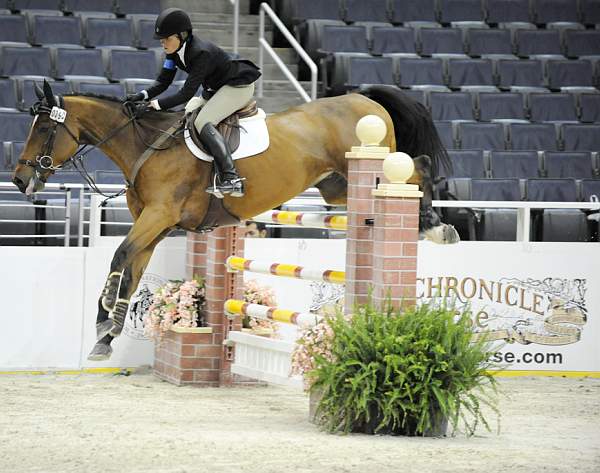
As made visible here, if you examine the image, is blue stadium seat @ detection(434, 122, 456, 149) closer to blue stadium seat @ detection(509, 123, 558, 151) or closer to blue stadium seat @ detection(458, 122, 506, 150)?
blue stadium seat @ detection(458, 122, 506, 150)

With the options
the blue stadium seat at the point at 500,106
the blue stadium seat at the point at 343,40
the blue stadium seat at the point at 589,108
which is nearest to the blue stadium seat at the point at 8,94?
the blue stadium seat at the point at 343,40

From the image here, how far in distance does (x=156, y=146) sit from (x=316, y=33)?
605 centimetres

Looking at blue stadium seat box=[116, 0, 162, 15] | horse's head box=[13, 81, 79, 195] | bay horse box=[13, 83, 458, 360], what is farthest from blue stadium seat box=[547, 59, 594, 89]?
horse's head box=[13, 81, 79, 195]

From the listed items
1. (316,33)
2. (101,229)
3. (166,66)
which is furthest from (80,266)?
(316,33)

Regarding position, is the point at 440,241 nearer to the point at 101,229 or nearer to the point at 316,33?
the point at 101,229

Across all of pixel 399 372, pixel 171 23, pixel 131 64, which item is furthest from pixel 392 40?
pixel 399 372

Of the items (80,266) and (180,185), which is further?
(80,266)

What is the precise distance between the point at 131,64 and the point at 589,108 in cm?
509

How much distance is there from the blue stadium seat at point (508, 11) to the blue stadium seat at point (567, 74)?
1.07 m

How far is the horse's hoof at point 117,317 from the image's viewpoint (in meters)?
6.05

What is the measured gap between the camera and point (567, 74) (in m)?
12.8

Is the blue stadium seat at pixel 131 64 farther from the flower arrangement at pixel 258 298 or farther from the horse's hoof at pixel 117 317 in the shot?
the horse's hoof at pixel 117 317

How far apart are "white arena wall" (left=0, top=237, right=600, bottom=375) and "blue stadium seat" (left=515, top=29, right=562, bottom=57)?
5050mm

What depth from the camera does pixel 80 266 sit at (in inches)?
310
